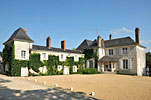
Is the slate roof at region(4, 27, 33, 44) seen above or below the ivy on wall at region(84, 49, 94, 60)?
above

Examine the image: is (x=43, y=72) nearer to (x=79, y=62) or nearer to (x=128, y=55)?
(x=79, y=62)

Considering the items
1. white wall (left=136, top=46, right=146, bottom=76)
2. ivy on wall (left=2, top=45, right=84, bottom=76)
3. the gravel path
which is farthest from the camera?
white wall (left=136, top=46, right=146, bottom=76)

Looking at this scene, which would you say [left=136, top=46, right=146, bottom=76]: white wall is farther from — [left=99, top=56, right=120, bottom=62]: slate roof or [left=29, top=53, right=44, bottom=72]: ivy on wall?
[left=29, top=53, right=44, bottom=72]: ivy on wall

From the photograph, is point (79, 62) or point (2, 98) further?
point (79, 62)

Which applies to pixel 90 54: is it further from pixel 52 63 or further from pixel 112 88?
pixel 112 88

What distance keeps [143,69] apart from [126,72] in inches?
189

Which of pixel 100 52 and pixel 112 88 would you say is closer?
pixel 112 88

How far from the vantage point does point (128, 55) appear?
86.2 feet

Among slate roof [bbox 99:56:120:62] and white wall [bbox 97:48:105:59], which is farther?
white wall [bbox 97:48:105:59]

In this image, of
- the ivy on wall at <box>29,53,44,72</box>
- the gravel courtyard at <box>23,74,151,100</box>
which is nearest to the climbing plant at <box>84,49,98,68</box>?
the ivy on wall at <box>29,53,44,72</box>

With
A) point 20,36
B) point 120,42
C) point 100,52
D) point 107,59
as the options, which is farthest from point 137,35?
point 20,36

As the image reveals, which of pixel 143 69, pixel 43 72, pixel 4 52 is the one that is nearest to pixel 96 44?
pixel 143 69

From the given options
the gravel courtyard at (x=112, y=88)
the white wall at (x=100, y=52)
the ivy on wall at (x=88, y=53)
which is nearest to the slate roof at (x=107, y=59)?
the white wall at (x=100, y=52)

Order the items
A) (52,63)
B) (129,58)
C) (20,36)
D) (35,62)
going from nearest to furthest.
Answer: (20,36) < (35,62) < (52,63) < (129,58)
